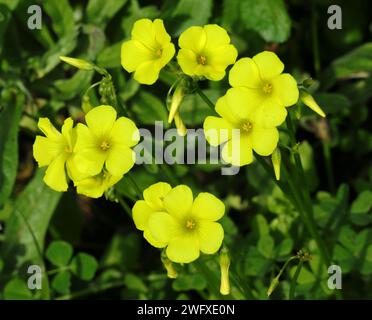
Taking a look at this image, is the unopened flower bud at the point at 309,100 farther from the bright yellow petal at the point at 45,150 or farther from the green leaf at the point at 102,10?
the green leaf at the point at 102,10

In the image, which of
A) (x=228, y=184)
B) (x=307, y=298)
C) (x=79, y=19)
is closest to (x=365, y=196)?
(x=307, y=298)

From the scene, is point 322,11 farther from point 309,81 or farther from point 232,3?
point 309,81

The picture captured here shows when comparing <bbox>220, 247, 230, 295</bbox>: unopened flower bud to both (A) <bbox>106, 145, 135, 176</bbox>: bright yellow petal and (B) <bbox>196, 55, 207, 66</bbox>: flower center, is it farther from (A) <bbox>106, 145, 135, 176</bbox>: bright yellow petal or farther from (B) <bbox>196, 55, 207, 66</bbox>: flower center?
(B) <bbox>196, 55, 207, 66</bbox>: flower center

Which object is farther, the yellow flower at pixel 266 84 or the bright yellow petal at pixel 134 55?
the bright yellow petal at pixel 134 55

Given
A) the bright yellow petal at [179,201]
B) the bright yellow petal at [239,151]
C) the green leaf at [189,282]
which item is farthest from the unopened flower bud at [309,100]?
the green leaf at [189,282]

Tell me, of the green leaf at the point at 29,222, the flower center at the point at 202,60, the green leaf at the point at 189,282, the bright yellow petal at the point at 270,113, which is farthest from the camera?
→ the green leaf at the point at 29,222

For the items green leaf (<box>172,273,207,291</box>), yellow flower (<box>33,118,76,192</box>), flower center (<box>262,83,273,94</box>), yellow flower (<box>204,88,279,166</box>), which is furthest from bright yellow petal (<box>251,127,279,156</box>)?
green leaf (<box>172,273,207,291</box>)
